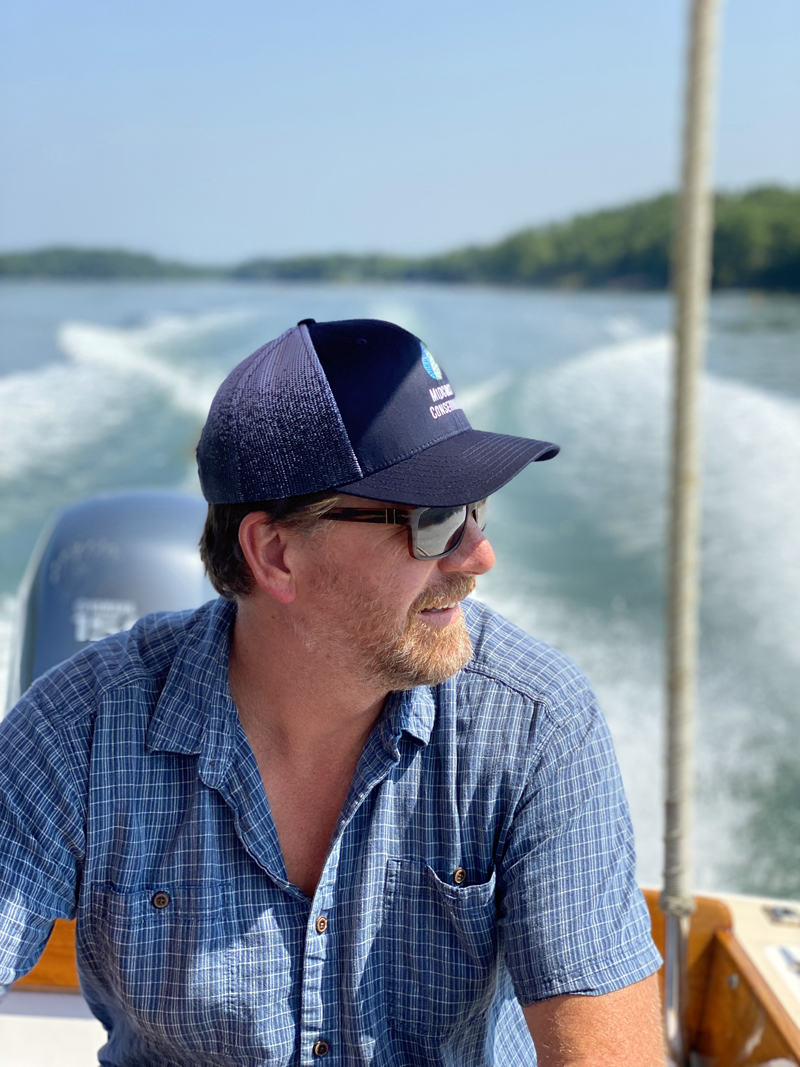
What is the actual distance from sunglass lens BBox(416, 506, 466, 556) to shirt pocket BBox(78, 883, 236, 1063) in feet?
1.04

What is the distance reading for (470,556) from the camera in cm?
90

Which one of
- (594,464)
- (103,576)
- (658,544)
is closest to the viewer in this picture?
(103,576)

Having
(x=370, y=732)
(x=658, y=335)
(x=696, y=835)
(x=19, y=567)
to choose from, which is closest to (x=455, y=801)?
(x=370, y=732)

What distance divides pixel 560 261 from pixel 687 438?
374 inches

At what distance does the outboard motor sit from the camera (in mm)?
1781

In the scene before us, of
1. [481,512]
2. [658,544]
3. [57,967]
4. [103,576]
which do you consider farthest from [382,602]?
[658,544]

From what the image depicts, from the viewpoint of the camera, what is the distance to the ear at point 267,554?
903 mm

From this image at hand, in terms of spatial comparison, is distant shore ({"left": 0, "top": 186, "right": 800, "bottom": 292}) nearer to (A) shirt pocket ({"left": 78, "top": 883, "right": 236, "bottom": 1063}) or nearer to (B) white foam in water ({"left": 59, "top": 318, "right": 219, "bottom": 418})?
(B) white foam in water ({"left": 59, "top": 318, "right": 219, "bottom": 418})

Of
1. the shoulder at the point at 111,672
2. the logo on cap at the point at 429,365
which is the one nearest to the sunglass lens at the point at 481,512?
the logo on cap at the point at 429,365

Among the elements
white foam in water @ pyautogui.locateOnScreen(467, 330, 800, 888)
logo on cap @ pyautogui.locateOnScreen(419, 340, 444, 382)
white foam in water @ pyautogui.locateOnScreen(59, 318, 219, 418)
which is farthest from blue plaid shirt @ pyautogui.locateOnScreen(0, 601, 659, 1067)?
white foam in water @ pyautogui.locateOnScreen(59, 318, 219, 418)

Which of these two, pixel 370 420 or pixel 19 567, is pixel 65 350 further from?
pixel 370 420

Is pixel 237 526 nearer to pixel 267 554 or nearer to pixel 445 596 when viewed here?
pixel 267 554

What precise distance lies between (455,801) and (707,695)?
368 cm

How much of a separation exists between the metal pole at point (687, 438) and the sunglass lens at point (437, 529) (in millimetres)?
174
